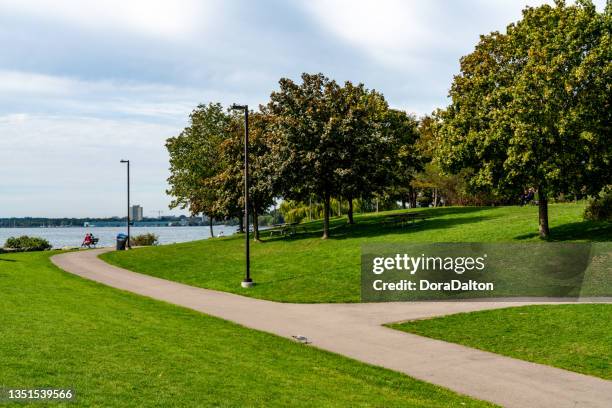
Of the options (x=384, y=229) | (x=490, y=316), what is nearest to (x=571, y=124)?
(x=490, y=316)

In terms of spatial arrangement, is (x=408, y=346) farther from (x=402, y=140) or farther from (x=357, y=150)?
(x=402, y=140)

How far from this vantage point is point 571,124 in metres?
27.2

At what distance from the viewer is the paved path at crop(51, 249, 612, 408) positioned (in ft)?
34.1

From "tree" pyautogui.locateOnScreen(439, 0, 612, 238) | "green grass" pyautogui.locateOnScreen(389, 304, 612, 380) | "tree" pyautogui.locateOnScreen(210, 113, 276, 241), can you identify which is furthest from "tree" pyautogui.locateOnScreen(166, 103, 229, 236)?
"green grass" pyautogui.locateOnScreen(389, 304, 612, 380)

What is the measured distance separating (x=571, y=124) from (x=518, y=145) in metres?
2.62

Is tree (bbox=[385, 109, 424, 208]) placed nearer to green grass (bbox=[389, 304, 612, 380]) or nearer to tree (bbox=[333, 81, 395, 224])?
tree (bbox=[333, 81, 395, 224])

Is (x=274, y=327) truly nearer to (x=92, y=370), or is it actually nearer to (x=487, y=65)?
(x=92, y=370)

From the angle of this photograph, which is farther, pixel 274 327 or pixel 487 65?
pixel 487 65

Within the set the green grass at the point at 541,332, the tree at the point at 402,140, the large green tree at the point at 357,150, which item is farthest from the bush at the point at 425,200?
the green grass at the point at 541,332

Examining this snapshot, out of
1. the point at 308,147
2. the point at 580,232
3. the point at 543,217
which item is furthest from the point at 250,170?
the point at 580,232

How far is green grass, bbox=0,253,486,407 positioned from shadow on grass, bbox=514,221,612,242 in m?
20.8

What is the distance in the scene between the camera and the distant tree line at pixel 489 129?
27.7 metres

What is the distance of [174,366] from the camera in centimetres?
992

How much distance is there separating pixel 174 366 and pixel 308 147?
1217 inches
